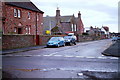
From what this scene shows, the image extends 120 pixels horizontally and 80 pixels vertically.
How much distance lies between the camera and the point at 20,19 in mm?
31266

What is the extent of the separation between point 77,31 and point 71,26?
786 cm

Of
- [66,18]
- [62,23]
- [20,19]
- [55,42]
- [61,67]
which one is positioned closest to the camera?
[61,67]

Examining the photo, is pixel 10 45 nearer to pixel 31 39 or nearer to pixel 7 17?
pixel 31 39

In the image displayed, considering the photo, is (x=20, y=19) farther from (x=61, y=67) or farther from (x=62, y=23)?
(x=62, y=23)

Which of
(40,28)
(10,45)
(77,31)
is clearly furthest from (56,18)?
(10,45)

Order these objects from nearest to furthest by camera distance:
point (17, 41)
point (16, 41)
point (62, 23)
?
point (16, 41)
point (17, 41)
point (62, 23)

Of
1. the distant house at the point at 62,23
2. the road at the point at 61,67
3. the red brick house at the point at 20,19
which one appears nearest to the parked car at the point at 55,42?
the red brick house at the point at 20,19

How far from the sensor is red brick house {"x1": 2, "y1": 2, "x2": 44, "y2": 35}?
27.7m

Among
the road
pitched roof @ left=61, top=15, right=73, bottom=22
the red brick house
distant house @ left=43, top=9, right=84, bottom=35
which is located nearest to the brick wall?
the red brick house

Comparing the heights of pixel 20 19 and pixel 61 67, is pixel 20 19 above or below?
above

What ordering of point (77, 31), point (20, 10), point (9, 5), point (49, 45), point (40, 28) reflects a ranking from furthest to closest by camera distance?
point (77, 31), point (40, 28), point (20, 10), point (9, 5), point (49, 45)

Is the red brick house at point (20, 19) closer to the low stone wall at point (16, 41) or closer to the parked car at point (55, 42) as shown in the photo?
the low stone wall at point (16, 41)

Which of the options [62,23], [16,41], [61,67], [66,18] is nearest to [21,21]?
[16,41]

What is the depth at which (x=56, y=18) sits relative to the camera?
6294 centimetres
